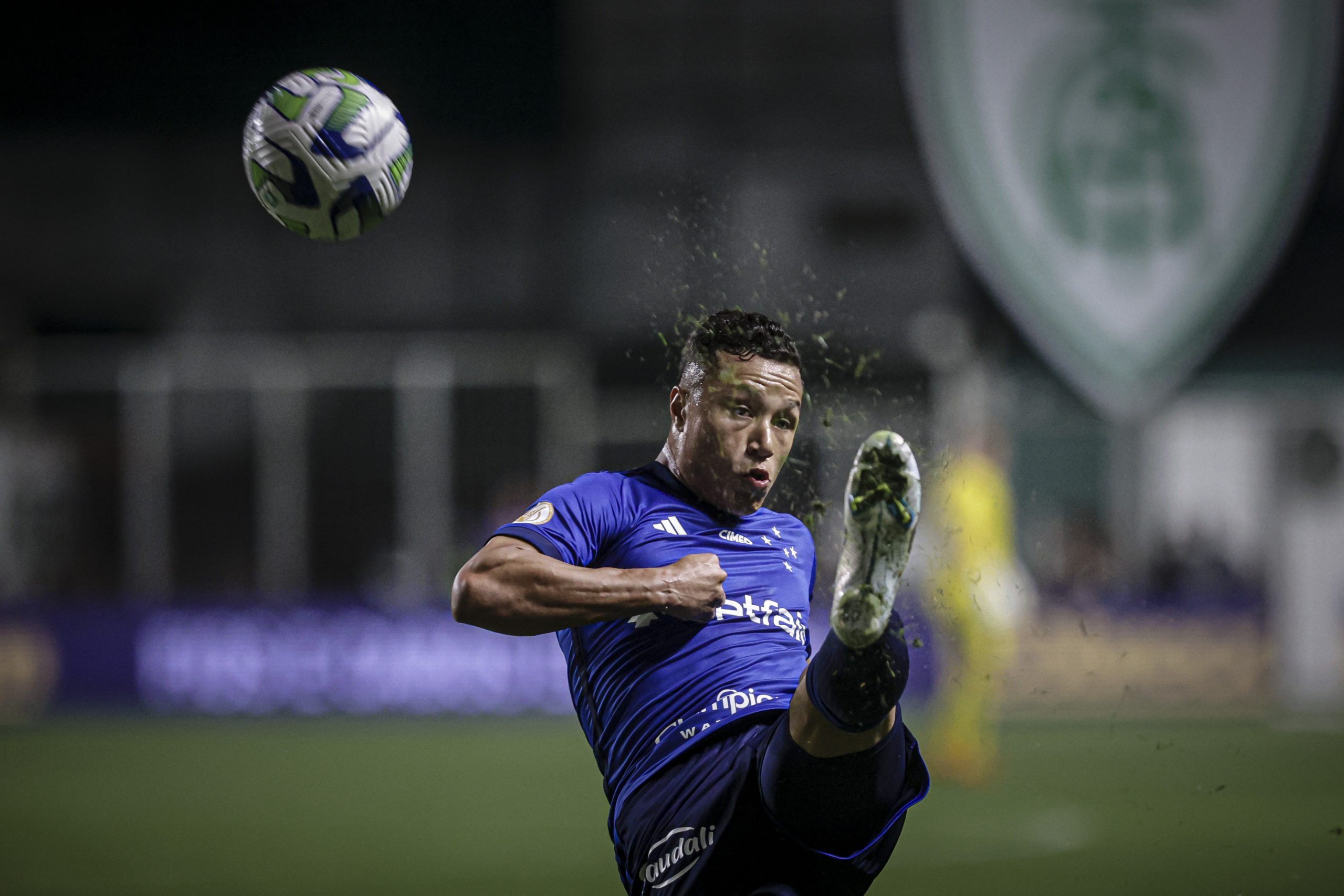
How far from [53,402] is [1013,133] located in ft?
35.7

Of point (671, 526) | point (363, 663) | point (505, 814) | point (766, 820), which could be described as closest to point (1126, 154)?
point (505, 814)

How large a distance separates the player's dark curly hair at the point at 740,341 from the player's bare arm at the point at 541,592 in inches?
31.7

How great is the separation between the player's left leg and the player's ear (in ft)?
3.09

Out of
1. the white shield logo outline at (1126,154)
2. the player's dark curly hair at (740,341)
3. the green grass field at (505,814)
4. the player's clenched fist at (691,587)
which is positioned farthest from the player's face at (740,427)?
the white shield logo outline at (1126,154)

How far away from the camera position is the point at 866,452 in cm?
350

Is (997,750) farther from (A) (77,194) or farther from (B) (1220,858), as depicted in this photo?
(A) (77,194)

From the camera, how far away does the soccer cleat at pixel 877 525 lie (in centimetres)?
348

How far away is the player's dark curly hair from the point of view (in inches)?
167

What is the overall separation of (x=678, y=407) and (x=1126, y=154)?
9.45 m

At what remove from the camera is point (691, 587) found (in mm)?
3816

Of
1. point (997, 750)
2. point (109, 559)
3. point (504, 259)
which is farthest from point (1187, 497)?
point (109, 559)

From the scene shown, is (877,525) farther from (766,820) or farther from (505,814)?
(505,814)

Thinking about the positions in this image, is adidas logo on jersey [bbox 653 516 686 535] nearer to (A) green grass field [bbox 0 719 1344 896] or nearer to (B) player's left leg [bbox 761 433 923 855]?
(B) player's left leg [bbox 761 433 923 855]

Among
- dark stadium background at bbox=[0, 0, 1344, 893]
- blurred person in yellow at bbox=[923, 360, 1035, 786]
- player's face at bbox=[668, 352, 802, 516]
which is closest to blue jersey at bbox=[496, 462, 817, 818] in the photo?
player's face at bbox=[668, 352, 802, 516]
